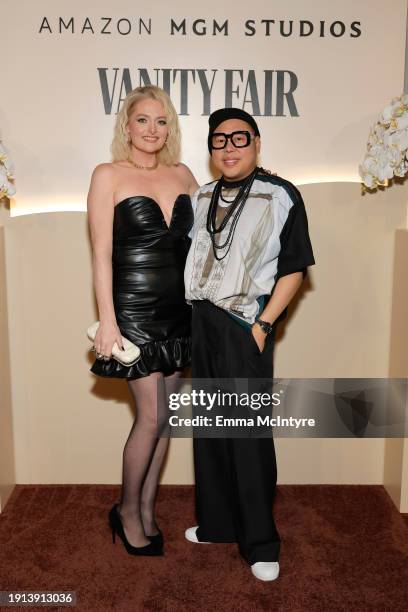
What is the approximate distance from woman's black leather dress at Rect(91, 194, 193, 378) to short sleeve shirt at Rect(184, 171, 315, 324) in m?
0.17

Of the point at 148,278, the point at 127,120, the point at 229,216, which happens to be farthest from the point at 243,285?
the point at 127,120

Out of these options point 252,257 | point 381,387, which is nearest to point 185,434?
point 381,387

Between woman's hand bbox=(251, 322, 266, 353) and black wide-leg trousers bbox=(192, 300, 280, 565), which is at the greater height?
woman's hand bbox=(251, 322, 266, 353)

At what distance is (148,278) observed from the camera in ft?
7.82

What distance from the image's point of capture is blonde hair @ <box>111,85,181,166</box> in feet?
7.84

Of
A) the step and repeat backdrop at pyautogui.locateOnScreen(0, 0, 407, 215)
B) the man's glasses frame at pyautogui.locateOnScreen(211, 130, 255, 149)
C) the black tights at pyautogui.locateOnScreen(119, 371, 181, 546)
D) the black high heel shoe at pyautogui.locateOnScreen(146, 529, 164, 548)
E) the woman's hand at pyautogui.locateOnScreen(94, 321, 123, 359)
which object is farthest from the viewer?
the step and repeat backdrop at pyautogui.locateOnScreen(0, 0, 407, 215)

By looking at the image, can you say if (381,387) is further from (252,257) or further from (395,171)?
(252,257)

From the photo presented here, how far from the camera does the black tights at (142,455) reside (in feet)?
8.02

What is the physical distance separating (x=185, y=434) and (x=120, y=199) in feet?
4.39

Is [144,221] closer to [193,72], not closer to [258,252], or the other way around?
[258,252]

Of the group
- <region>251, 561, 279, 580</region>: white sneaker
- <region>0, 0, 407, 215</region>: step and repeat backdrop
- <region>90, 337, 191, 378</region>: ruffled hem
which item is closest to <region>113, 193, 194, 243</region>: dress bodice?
<region>90, 337, 191, 378</region>: ruffled hem

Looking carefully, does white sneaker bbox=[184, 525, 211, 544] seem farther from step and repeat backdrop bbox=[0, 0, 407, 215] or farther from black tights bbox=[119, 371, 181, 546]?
step and repeat backdrop bbox=[0, 0, 407, 215]

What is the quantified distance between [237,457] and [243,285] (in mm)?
659

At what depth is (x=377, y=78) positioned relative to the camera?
2.94m
